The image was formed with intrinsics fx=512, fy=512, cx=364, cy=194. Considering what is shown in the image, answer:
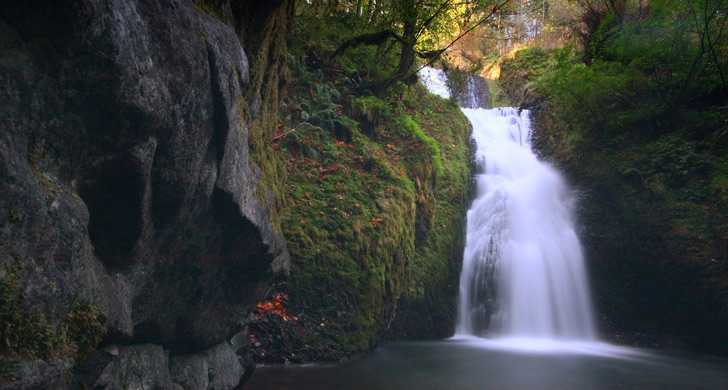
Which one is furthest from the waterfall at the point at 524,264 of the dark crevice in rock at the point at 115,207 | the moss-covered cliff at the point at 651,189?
the dark crevice in rock at the point at 115,207

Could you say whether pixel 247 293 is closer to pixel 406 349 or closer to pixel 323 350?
pixel 323 350

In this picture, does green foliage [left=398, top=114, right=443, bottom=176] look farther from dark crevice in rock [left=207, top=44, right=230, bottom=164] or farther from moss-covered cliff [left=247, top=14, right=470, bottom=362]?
dark crevice in rock [left=207, top=44, right=230, bottom=164]

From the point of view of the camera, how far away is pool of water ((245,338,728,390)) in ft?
19.3

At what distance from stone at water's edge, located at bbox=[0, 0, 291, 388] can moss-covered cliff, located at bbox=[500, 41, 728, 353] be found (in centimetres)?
847

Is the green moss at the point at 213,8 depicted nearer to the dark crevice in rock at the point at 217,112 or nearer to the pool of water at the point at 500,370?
the dark crevice in rock at the point at 217,112

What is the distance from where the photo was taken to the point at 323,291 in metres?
6.91

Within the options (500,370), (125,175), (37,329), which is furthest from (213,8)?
(500,370)

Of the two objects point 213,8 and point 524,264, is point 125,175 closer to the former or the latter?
point 213,8

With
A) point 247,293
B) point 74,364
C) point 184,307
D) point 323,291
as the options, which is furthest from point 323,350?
point 74,364

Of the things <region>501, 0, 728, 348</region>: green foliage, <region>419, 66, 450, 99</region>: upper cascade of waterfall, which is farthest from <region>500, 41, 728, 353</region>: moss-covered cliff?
<region>419, 66, 450, 99</region>: upper cascade of waterfall

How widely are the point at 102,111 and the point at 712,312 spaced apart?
10.4m

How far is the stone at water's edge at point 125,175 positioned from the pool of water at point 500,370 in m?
1.35

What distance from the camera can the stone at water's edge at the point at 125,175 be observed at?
2.43 m

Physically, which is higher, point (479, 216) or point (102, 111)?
point (479, 216)
